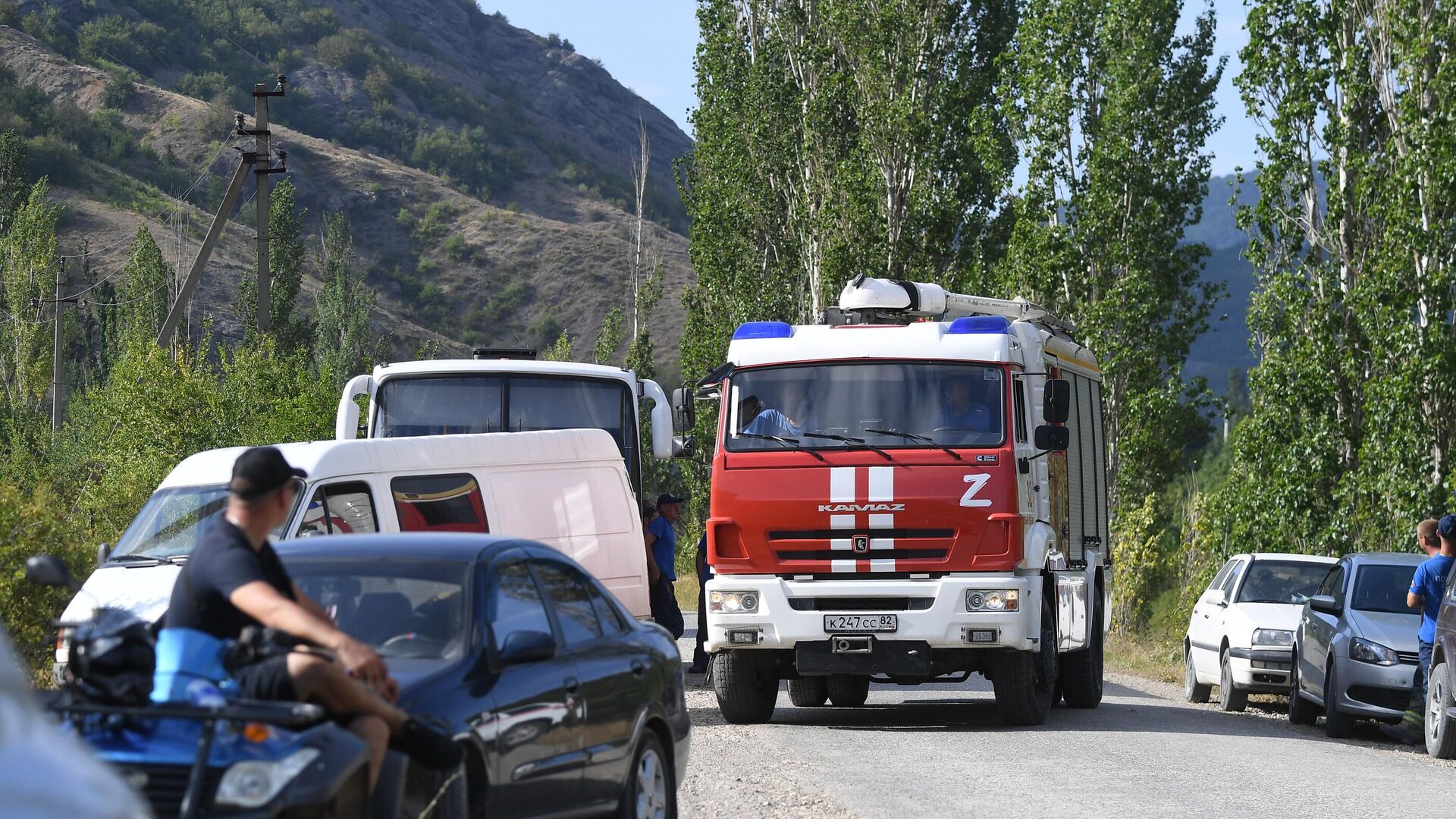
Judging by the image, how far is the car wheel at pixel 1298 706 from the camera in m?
17.4

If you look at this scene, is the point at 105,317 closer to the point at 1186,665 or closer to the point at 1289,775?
the point at 1186,665

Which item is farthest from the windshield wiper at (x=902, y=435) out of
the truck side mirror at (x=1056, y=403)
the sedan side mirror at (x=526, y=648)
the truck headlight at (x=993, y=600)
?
the sedan side mirror at (x=526, y=648)

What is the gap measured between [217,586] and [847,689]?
38.8ft

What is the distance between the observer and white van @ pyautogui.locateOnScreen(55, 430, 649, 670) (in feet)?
44.6

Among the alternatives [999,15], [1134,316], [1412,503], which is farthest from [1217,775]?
[999,15]

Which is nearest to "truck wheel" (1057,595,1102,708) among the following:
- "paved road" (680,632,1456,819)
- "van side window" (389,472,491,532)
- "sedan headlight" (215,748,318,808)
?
"paved road" (680,632,1456,819)

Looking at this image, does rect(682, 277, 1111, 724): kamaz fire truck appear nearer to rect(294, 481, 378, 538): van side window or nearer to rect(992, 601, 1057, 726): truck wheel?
rect(992, 601, 1057, 726): truck wheel

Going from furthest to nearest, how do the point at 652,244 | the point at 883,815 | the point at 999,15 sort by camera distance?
the point at 652,244
the point at 999,15
the point at 883,815

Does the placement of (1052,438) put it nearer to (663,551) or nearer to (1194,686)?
(663,551)

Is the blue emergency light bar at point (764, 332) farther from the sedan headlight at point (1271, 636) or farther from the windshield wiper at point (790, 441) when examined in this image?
the sedan headlight at point (1271, 636)

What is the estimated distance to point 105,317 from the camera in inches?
2810

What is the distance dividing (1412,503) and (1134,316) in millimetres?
11518

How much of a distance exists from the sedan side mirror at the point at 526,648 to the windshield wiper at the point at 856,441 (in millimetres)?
7750

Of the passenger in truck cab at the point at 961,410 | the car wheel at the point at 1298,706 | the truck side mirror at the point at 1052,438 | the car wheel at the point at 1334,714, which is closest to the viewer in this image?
the passenger in truck cab at the point at 961,410
